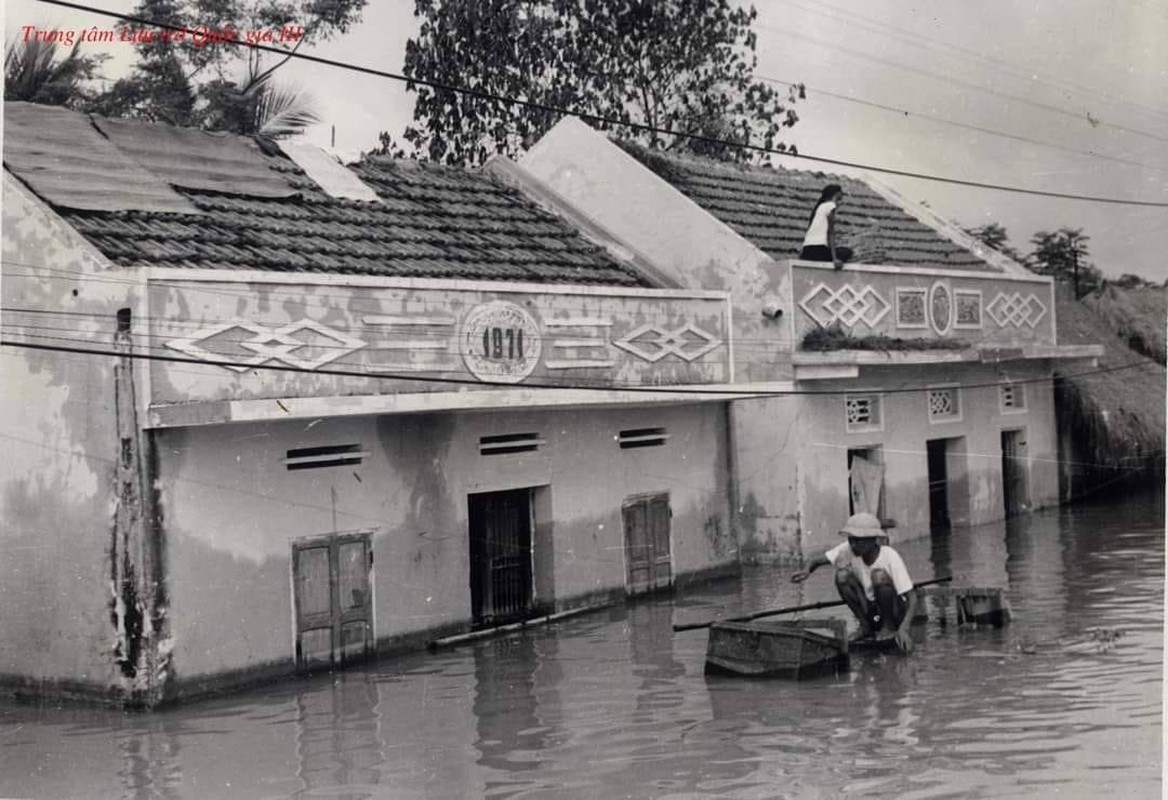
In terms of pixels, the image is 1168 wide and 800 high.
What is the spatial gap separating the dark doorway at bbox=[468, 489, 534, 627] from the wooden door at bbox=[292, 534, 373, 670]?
1573mm

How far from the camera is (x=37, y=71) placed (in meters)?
11.9

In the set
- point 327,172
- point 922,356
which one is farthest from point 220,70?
point 922,356

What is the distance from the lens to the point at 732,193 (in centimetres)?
1928

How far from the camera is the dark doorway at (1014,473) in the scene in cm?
2000

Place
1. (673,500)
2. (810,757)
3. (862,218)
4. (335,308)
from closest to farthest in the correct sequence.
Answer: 1. (810,757)
2. (335,308)
3. (673,500)
4. (862,218)

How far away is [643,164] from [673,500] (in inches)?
184

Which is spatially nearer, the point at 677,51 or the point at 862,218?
the point at 862,218

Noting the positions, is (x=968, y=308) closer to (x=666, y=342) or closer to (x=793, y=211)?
(x=793, y=211)

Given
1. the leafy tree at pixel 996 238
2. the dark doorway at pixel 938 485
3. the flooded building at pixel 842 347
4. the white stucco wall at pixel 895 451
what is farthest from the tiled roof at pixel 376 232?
the leafy tree at pixel 996 238

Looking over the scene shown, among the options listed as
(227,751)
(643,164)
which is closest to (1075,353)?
(643,164)

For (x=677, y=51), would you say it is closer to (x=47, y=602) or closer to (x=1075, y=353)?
(x=1075, y=353)

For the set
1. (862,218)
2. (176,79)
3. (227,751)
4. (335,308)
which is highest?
(176,79)

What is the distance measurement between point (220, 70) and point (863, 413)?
9.99m

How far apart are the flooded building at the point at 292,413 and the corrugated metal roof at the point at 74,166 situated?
0.03 metres
